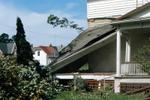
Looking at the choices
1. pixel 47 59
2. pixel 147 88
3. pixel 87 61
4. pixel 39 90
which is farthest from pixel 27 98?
pixel 47 59

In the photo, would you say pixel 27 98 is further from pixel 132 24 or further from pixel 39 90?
pixel 132 24

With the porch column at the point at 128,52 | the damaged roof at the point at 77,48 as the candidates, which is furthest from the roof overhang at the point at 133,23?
the damaged roof at the point at 77,48

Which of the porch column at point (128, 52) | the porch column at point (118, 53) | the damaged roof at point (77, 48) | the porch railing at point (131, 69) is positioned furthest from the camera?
the damaged roof at point (77, 48)

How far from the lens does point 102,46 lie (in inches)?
1305

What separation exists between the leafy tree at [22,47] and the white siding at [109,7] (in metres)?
5.75

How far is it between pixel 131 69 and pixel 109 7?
9.34 m

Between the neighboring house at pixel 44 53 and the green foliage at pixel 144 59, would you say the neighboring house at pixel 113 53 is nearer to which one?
the green foliage at pixel 144 59

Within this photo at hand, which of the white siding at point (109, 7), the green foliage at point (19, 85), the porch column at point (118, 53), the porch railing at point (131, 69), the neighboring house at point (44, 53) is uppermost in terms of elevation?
the neighboring house at point (44, 53)

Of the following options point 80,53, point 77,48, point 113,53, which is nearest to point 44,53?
point 113,53

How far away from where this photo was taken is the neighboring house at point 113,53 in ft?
93.9

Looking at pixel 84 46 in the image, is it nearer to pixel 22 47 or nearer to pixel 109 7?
pixel 22 47

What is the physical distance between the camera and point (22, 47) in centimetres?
3347

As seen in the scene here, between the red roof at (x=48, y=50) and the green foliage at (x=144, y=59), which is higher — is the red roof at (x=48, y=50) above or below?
above

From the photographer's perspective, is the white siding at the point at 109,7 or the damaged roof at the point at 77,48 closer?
the damaged roof at the point at 77,48
